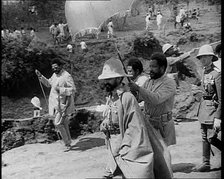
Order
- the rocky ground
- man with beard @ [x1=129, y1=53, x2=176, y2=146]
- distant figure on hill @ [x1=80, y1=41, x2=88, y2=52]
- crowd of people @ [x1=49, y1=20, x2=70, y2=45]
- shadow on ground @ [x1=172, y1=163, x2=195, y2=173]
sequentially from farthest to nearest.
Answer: crowd of people @ [x1=49, y1=20, x2=70, y2=45] → distant figure on hill @ [x1=80, y1=41, x2=88, y2=52] → the rocky ground → shadow on ground @ [x1=172, y1=163, x2=195, y2=173] → man with beard @ [x1=129, y1=53, x2=176, y2=146]

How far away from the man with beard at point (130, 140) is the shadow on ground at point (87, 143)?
3.50 m

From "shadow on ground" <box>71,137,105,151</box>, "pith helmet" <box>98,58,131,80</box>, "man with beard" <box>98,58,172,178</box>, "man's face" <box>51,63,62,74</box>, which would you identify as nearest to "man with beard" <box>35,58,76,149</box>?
"man's face" <box>51,63,62,74</box>

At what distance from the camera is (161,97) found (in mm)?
3682

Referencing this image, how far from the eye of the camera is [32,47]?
2294cm

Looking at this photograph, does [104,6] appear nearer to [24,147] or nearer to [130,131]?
[130,131]

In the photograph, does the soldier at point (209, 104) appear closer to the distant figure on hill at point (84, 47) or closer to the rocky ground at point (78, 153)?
the rocky ground at point (78, 153)

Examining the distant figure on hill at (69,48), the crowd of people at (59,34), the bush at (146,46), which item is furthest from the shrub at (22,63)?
the bush at (146,46)

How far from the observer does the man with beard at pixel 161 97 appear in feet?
12.4

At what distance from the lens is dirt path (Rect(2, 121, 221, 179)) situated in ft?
16.3

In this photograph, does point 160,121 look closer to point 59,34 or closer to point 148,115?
point 148,115

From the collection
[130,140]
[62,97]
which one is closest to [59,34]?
[62,97]

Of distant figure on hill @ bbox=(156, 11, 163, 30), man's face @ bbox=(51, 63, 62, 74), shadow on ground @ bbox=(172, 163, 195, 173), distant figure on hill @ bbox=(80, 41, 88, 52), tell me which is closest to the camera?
shadow on ground @ bbox=(172, 163, 195, 173)

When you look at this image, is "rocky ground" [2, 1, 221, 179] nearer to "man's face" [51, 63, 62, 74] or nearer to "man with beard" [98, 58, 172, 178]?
"man with beard" [98, 58, 172, 178]

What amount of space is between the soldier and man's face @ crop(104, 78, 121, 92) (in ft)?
4.82
